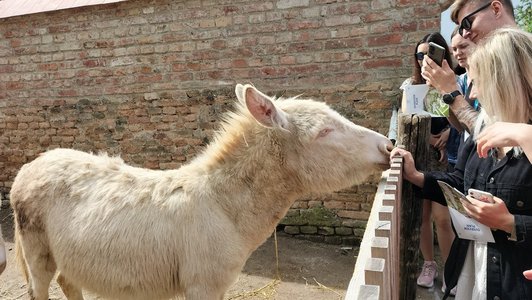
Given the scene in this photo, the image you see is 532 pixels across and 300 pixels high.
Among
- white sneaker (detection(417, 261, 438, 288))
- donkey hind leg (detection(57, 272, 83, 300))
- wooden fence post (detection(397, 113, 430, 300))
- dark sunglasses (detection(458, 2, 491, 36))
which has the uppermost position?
dark sunglasses (detection(458, 2, 491, 36))

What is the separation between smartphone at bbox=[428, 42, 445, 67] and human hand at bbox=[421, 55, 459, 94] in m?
0.02

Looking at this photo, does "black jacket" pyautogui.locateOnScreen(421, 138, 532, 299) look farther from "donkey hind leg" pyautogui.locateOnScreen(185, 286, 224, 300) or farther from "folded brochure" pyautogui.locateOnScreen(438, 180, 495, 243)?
"donkey hind leg" pyautogui.locateOnScreen(185, 286, 224, 300)

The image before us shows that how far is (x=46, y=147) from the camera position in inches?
244

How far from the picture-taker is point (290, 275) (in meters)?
4.39

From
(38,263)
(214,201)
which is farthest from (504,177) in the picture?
(38,263)

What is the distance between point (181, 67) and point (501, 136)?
14.5 ft

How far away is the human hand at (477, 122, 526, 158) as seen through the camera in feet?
4.56

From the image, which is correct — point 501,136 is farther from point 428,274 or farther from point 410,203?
point 428,274

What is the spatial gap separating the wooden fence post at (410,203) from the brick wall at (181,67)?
2.25m

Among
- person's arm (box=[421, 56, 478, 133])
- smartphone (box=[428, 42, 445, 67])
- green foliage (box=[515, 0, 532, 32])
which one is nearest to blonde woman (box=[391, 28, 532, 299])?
person's arm (box=[421, 56, 478, 133])

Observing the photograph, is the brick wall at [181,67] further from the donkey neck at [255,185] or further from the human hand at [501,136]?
the human hand at [501,136]

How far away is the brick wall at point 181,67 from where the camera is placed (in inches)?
178

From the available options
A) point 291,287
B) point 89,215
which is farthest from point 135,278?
point 291,287

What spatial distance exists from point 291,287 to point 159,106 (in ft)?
10.0
